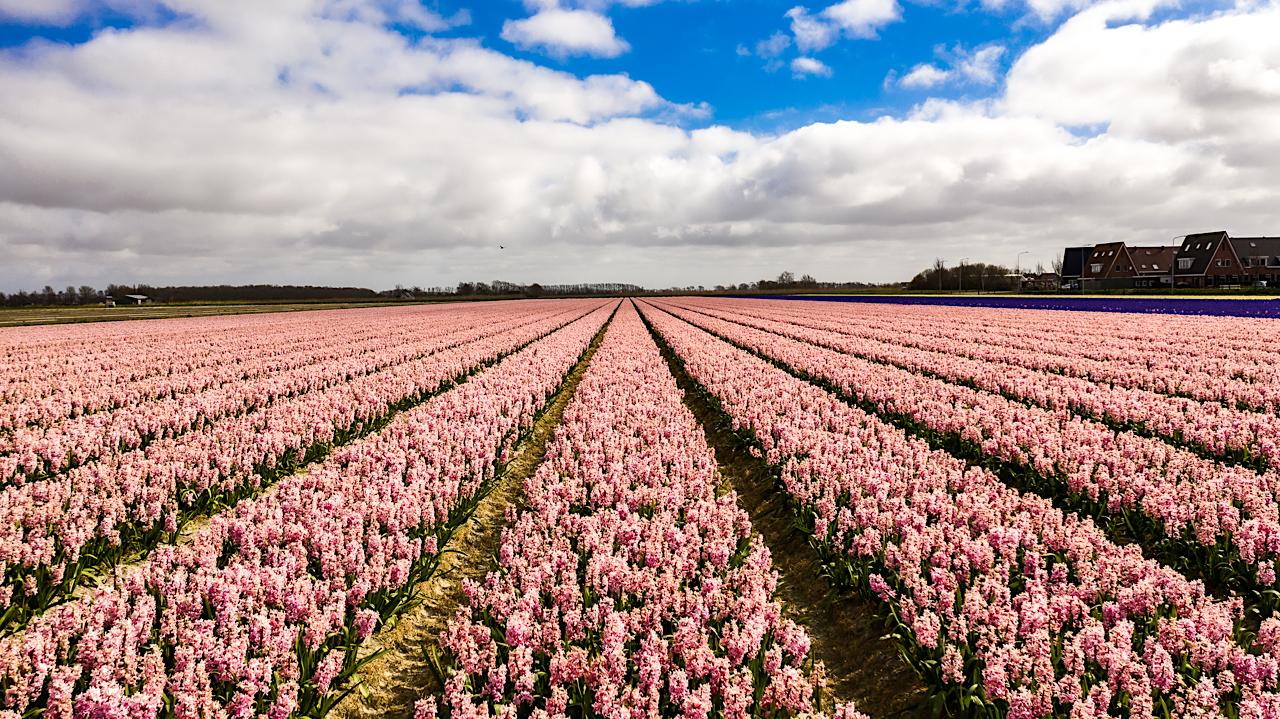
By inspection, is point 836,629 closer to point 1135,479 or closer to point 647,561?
point 647,561

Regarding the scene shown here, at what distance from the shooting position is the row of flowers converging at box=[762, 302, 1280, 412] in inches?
445

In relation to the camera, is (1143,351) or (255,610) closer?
(255,610)

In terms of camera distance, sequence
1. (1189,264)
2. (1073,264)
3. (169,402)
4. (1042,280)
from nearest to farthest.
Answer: (169,402) → (1189,264) → (1073,264) → (1042,280)

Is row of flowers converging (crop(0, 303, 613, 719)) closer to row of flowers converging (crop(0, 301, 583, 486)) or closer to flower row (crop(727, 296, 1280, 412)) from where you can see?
row of flowers converging (crop(0, 301, 583, 486))

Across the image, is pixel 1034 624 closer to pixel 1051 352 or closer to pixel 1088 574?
pixel 1088 574

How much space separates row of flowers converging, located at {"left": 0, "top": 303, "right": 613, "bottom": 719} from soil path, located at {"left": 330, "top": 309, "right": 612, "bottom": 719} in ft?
0.60

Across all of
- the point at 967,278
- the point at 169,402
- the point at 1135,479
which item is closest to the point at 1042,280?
the point at 967,278

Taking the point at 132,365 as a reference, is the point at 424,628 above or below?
below

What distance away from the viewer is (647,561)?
4527 millimetres

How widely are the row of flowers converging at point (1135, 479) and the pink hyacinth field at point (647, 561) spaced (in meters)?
0.04

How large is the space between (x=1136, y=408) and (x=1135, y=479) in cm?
446

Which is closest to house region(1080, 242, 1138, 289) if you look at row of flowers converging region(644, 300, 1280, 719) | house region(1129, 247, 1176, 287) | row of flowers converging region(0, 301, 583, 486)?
house region(1129, 247, 1176, 287)

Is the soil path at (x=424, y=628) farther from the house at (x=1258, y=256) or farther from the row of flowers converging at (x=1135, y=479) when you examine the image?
the house at (x=1258, y=256)

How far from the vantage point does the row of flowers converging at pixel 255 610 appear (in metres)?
3.06
